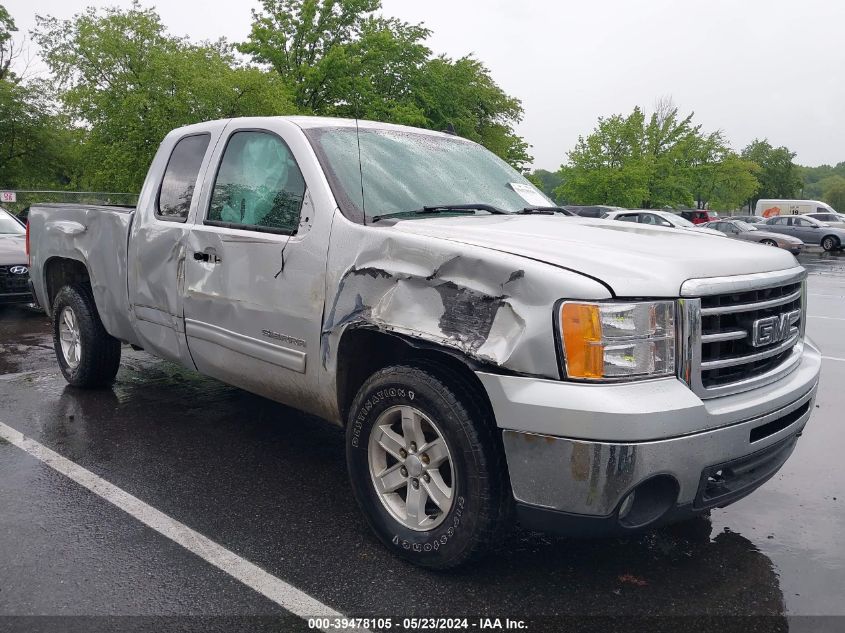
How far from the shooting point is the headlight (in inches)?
97.9

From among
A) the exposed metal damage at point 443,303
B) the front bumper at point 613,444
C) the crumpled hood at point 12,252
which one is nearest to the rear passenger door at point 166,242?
the exposed metal damage at point 443,303

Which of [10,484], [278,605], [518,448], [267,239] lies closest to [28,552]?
[10,484]

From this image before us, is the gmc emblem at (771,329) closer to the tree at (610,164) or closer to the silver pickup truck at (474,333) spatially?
the silver pickup truck at (474,333)

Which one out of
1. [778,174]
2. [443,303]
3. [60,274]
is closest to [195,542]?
[443,303]

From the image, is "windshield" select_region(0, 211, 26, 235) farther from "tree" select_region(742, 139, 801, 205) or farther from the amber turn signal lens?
"tree" select_region(742, 139, 801, 205)

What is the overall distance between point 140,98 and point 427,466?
21.0 m

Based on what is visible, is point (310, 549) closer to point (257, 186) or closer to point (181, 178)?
point (257, 186)

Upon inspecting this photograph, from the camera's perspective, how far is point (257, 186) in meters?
3.90

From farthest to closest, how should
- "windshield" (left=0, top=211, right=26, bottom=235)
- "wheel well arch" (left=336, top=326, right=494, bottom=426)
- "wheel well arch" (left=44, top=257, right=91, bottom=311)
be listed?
"windshield" (left=0, top=211, right=26, bottom=235) → "wheel well arch" (left=44, top=257, right=91, bottom=311) → "wheel well arch" (left=336, top=326, right=494, bottom=426)

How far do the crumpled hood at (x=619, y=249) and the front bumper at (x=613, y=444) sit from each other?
1.25 feet

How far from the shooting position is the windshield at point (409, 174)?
3.49 meters

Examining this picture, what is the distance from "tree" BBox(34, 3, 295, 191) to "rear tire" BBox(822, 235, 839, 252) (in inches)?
875

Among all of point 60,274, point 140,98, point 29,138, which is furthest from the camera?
point 29,138

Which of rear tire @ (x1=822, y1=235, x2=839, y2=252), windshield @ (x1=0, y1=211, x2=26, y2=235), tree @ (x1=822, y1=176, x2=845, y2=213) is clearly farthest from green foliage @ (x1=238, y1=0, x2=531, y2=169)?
tree @ (x1=822, y1=176, x2=845, y2=213)
